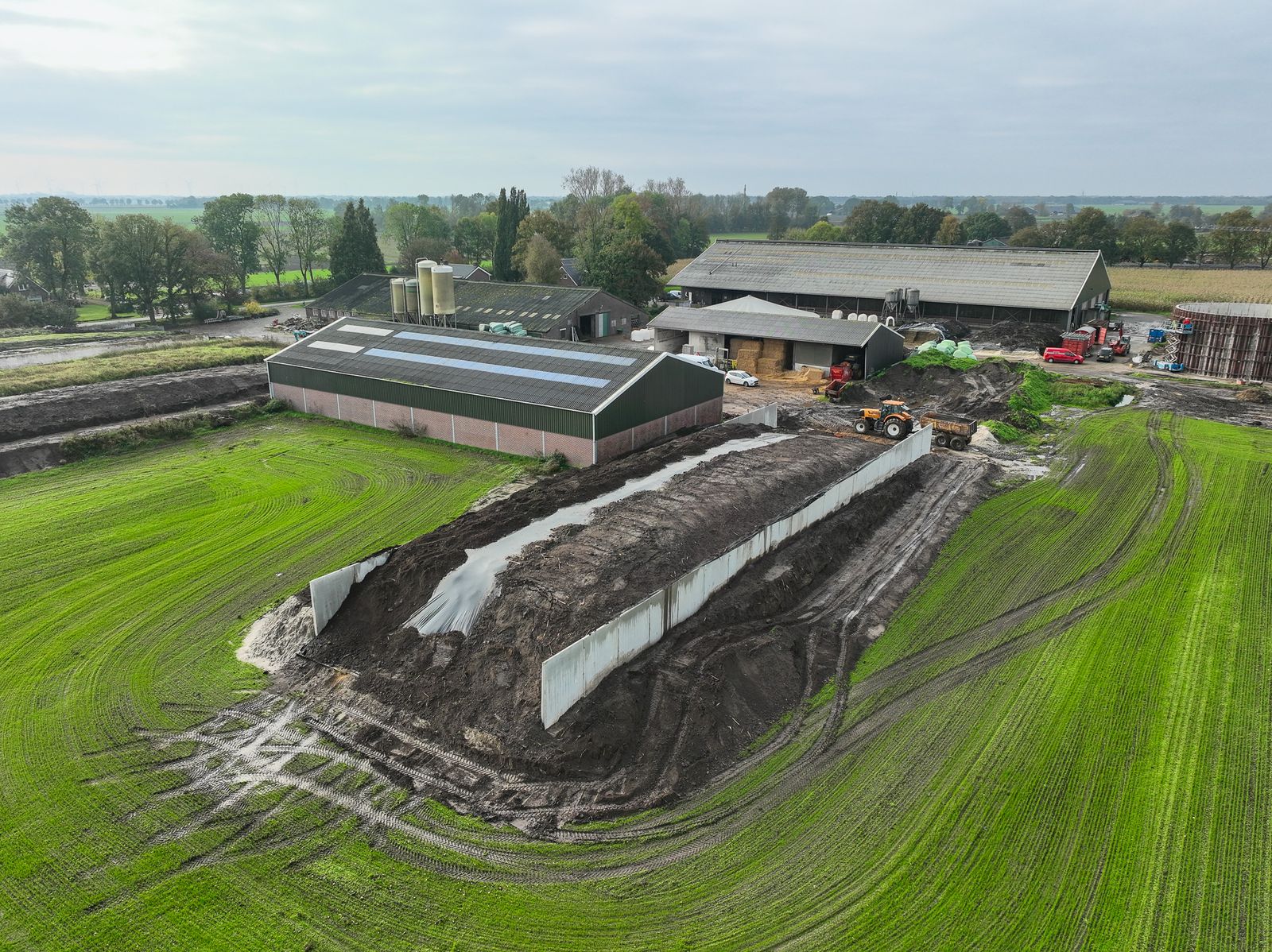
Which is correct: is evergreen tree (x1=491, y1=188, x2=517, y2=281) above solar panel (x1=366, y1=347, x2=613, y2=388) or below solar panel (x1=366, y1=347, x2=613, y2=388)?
above

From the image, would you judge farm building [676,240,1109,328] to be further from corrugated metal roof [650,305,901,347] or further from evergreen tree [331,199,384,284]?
evergreen tree [331,199,384,284]

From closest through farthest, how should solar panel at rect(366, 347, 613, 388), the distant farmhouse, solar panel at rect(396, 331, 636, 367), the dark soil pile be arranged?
1. the dark soil pile
2. solar panel at rect(366, 347, 613, 388)
3. solar panel at rect(396, 331, 636, 367)
4. the distant farmhouse

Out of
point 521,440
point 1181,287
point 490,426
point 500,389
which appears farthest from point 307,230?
point 1181,287

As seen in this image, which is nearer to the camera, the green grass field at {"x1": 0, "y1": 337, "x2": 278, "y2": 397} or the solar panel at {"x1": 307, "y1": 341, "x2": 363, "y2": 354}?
the solar panel at {"x1": 307, "y1": 341, "x2": 363, "y2": 354}

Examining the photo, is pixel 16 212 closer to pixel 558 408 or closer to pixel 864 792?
pixel 558 408

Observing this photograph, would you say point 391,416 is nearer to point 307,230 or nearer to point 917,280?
point 917,280

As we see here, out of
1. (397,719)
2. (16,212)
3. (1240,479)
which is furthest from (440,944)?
(16,212)

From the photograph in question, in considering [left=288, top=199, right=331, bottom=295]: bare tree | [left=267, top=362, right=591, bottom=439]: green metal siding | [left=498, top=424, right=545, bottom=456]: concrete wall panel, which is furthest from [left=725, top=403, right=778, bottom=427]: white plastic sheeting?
[left=288, top=199, right=331, bottom=295]: bare tree

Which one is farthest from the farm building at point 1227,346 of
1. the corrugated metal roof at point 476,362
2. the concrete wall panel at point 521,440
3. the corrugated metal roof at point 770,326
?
the concrete wall panel at point 521,440
